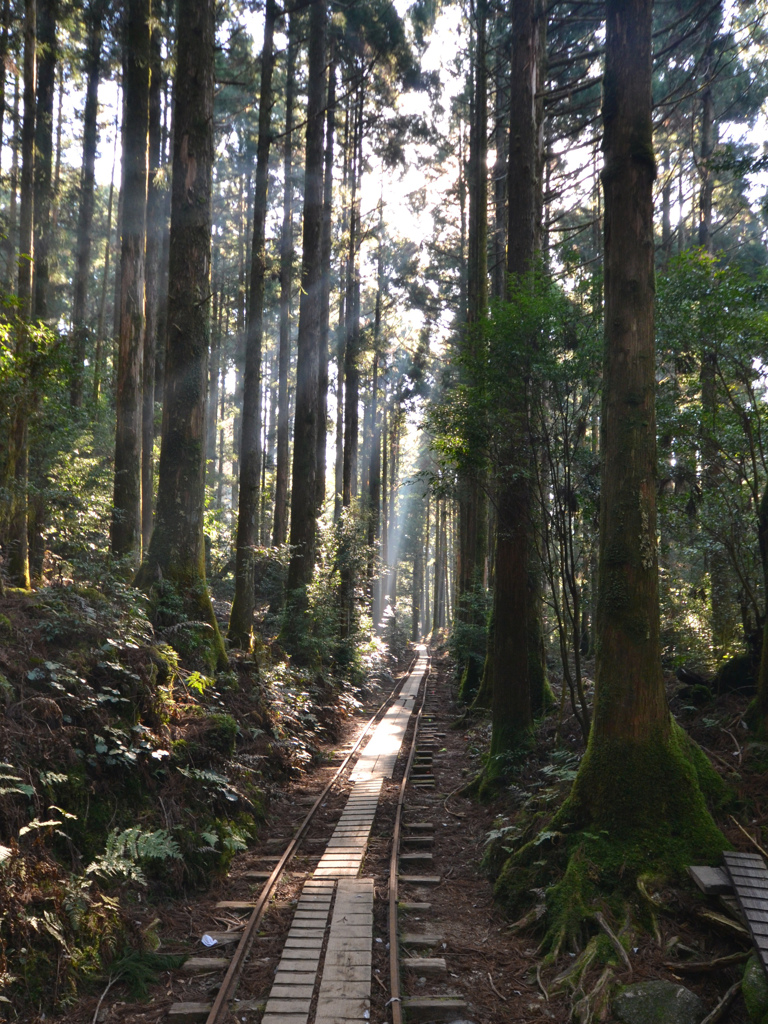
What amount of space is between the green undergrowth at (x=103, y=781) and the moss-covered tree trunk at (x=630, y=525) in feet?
11.6

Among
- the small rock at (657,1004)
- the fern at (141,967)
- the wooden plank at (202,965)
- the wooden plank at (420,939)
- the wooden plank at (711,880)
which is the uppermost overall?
the wooden plank at (711,880)

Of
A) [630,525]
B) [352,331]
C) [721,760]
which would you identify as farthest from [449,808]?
[352,331]

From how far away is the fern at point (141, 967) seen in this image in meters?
4.54

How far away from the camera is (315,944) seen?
16.9ft

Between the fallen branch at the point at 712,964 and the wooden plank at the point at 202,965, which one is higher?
the fallen branch at the point at 712,964

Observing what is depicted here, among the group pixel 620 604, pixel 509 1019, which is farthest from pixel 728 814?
pixel 509 1019

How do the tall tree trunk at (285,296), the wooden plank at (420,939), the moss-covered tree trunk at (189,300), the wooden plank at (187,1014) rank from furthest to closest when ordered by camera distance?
the tall tree trunk at (285,296), the moss-covered tree trunk at (189,300), the wooden plank at (420,939), the wooden plank at (187,1014)

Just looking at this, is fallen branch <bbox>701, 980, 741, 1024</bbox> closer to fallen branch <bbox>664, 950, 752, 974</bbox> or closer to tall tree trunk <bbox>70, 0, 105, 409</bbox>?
fallen branch <bbox>664, 950, 752, 974</bbox>

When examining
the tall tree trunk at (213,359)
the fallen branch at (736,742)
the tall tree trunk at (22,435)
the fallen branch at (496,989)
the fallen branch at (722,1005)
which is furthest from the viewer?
the tall tree trunk at (213,359)

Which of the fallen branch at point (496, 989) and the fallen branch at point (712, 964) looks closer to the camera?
the fallen branch at point (712, 964)

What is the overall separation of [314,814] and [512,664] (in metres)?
3.36

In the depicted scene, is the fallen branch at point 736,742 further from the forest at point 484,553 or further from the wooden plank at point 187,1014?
the wooden plank at point 187,1014

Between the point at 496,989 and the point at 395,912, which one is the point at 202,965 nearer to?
the point at 395,912

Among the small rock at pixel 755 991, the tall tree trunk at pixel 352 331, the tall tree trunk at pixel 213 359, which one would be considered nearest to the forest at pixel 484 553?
the small rock at pixel 755 991
